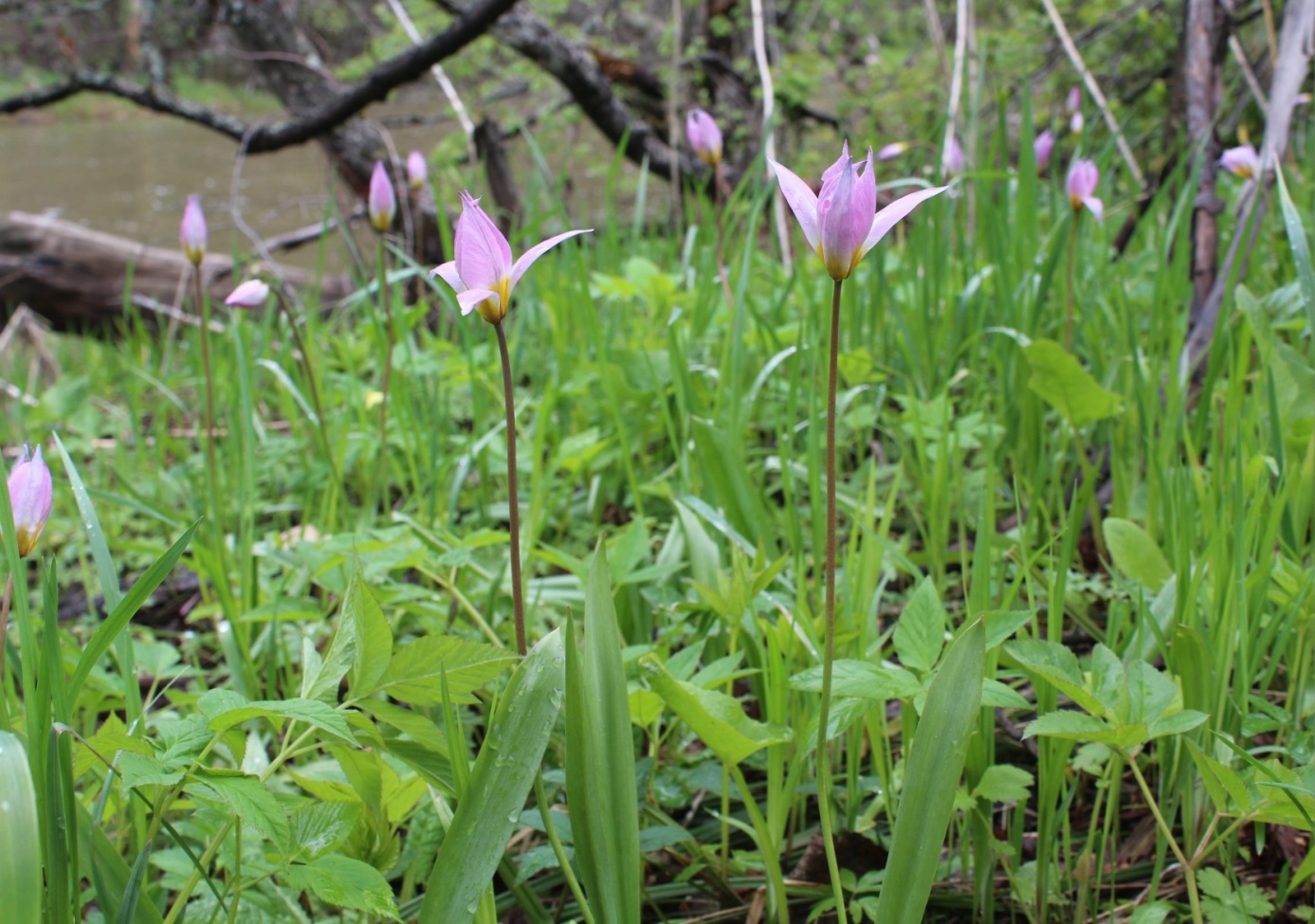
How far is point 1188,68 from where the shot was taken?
177 cm

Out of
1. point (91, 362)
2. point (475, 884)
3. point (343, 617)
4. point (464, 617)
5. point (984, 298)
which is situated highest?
point (984, 298)

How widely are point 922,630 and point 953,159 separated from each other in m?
1.69

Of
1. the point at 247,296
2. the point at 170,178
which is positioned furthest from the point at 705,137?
the point at 170,178

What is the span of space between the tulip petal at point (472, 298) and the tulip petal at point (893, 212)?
0.83ft

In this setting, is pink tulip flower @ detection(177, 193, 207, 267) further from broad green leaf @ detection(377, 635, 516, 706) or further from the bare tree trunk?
the bare tree trunk

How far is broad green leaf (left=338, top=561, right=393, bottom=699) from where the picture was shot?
25.8 inches

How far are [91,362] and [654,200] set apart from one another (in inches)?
124

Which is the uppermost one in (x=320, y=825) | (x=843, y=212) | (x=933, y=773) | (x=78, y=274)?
(x=843, y=212)

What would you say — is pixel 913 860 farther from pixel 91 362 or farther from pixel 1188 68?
pixel 91 362

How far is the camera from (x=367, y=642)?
0.66 metres

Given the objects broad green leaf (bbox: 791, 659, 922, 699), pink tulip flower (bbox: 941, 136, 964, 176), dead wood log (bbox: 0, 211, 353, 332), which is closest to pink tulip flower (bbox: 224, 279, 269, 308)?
broad green leaf (bbox: 791, 659, 922, 699)

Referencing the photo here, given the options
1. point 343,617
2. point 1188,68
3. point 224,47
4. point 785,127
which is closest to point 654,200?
point 785,127

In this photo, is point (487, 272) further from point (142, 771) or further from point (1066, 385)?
point (1066, 385)

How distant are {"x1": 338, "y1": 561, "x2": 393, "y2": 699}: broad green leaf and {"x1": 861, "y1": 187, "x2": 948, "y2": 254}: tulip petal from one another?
414 millimetres
